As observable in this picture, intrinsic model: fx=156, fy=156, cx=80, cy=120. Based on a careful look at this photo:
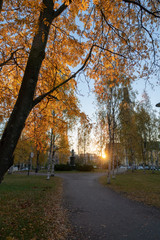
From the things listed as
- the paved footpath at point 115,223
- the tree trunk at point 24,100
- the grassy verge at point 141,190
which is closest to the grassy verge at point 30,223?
the paved footpath at point 115,223

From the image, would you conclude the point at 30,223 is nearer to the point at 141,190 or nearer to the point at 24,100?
the point at 24,100

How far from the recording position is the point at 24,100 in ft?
9.04

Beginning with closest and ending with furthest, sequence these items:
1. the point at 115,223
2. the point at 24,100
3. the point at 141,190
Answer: the point at 24,100 → the point at 115,223 → the point at 141,190

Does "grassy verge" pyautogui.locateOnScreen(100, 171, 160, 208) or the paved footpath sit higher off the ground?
the paved footpath

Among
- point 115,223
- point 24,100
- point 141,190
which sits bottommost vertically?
point 141,190

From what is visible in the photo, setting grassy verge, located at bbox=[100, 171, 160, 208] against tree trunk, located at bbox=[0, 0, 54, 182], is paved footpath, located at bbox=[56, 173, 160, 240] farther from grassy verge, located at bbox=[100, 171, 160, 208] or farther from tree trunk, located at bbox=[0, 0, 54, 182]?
tree trunk, located at bbox=[0, 0, 54, 182]

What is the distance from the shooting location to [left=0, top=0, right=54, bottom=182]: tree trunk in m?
2.50

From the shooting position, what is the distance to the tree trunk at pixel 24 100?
2501 mm

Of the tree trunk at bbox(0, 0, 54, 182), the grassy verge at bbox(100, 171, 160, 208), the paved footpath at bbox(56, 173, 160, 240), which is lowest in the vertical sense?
the grassy verge at bbox(100, 171, 160, 208)

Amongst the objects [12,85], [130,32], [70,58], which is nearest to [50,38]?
[70,58]

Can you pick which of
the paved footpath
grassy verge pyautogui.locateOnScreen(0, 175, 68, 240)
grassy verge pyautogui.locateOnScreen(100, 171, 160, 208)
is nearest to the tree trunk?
grassy verge pyautogui.locateOnScreen(0, 175, 68, 240)

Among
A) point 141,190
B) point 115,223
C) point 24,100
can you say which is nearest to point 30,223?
point 115,223

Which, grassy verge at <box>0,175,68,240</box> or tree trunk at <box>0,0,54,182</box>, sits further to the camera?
grassy verge at <box>0,175,68,240</box>

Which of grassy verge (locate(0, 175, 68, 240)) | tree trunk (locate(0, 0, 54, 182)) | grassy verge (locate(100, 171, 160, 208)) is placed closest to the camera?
tree trunk (locate(0, 0, 54, 182))
